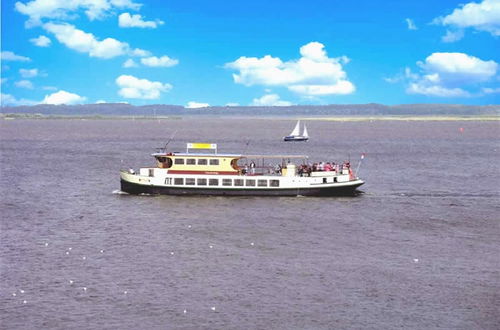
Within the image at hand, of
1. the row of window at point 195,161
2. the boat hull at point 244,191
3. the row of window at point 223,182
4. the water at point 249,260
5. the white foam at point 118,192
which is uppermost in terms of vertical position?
the row of window at point 195,161

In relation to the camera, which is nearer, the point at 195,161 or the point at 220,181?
the point at 220,181

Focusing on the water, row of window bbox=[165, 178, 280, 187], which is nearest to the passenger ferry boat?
row of window bbox=[165, 178, 280, 187]

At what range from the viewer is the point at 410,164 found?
4884 inches

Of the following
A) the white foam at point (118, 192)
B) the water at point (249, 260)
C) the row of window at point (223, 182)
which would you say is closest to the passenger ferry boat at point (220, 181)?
the row of window at point (223, 182)

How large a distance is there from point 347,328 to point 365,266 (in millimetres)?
12227

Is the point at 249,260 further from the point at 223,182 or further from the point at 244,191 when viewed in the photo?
the point at 223,182

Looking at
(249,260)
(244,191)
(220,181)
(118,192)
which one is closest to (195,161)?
(220,181)

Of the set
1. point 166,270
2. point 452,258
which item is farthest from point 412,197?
point 166,270

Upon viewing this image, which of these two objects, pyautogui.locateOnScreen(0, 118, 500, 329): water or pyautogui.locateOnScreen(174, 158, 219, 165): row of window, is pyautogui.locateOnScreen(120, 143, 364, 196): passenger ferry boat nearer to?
pyautogui.locateOnScreen(174, 158, 219, 165): row of window

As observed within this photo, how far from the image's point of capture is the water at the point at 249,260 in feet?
129

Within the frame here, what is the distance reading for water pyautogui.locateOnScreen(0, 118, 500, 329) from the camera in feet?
129

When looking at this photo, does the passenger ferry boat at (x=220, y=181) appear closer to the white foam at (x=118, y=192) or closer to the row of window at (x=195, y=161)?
the row of window at (x=195, y=161)

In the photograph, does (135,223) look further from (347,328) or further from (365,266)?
(347,328)

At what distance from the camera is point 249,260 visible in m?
50.6
